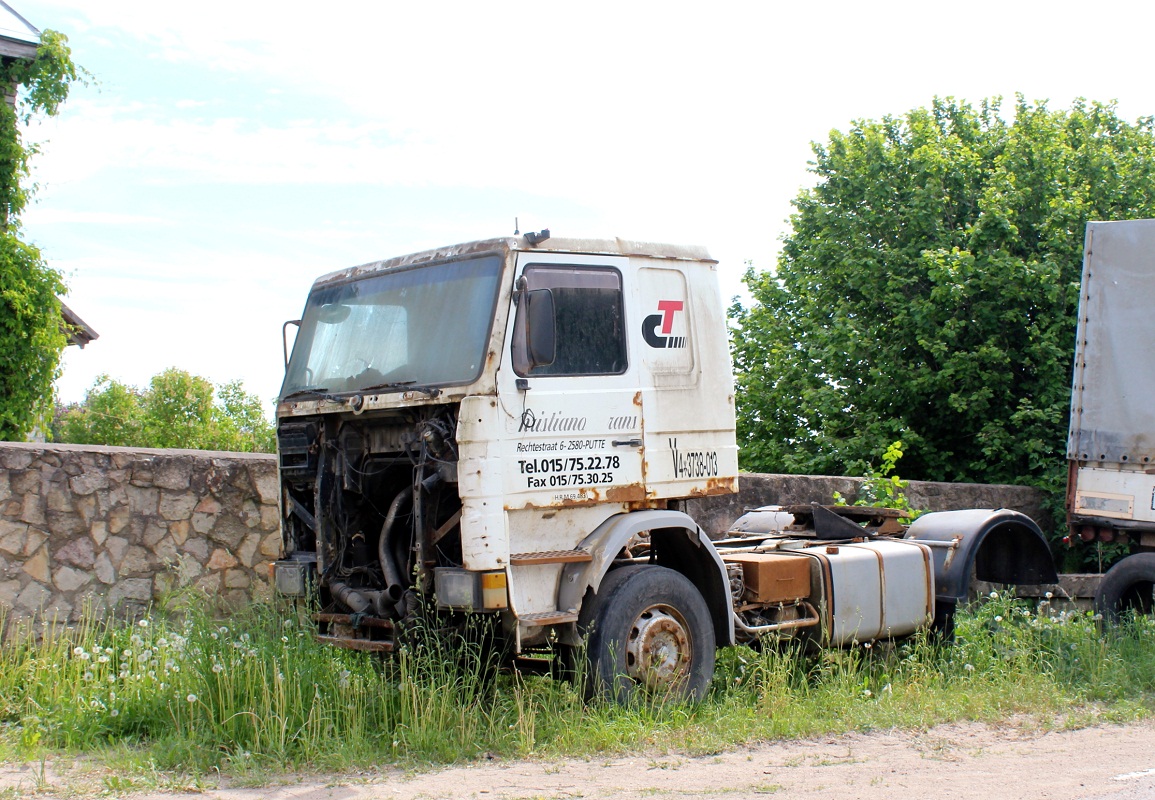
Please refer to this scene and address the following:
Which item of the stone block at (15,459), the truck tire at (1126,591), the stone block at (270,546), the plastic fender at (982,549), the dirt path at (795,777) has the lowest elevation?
the dirt path at (795,777)

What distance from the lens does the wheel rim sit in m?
6.84

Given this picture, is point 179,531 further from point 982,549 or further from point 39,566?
point 982,549

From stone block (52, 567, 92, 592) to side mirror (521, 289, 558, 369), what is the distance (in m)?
4.17

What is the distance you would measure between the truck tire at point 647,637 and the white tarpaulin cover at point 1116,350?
4.85 metres

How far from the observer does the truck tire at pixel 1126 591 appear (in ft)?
32.1

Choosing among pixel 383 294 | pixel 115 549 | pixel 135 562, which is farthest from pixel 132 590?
pixel 383 294

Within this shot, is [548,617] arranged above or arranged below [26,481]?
below

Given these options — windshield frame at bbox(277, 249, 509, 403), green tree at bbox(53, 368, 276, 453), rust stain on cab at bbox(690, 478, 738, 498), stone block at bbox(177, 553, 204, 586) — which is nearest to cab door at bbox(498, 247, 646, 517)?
windshield frame at bbox(277, 249, 509, 403)

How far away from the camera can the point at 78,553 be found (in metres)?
8.44

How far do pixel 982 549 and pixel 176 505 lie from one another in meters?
6.78

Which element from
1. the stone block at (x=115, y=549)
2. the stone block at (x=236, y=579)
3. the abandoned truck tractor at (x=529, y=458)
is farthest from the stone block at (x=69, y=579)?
the abandoned truck tractor at (x=529, y=458)

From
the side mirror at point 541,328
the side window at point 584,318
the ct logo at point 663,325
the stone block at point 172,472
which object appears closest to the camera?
the side mirror at point 541,328

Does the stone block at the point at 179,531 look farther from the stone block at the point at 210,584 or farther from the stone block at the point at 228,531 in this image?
the stone block at the point at 210,584

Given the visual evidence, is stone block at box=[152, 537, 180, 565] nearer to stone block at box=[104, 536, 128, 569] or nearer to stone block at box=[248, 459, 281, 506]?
stone block at box=[104, 536, 128, 569]
